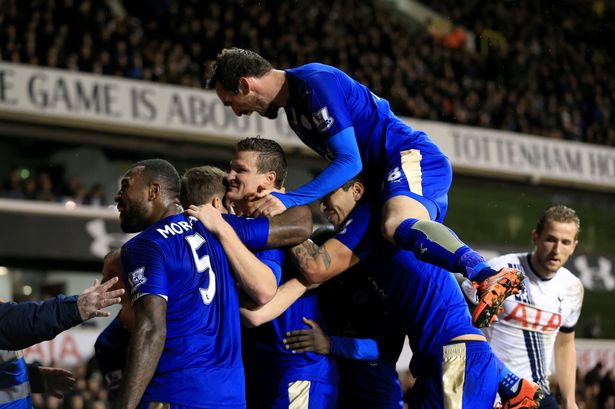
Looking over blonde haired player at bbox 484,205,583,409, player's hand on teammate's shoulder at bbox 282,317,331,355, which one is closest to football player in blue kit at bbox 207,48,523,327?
player's hand on teammate's shoulder at bbox 282,317,331,355

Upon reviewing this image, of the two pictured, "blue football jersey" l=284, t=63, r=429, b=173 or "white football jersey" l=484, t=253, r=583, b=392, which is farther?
"white football jersey" l=484, t=253, r=583, b=392

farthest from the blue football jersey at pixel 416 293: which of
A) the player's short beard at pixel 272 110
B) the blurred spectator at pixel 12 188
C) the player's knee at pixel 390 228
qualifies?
the blurred spectator at pixel 12 188

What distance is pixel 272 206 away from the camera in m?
4.78

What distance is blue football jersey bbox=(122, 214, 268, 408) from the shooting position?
4.05 metres

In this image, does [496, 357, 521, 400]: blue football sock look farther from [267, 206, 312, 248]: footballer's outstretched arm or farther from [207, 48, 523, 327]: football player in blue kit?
[267, 206, 312, 248]: footballer's outstretched arm

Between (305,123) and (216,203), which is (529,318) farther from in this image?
(216,203)

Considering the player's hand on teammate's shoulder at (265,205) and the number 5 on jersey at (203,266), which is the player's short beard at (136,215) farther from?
the player's hand on teammate's shoulder at (265,205)

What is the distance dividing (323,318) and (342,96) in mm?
1361

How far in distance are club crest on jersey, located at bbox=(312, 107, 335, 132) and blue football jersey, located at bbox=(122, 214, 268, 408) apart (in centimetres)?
126

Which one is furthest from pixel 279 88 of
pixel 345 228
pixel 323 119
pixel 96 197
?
pixel 96 197

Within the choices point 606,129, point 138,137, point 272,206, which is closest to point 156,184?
point 272,206

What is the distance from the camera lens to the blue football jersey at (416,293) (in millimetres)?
5102

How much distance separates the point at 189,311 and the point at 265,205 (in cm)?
88

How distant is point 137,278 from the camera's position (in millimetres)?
4059
